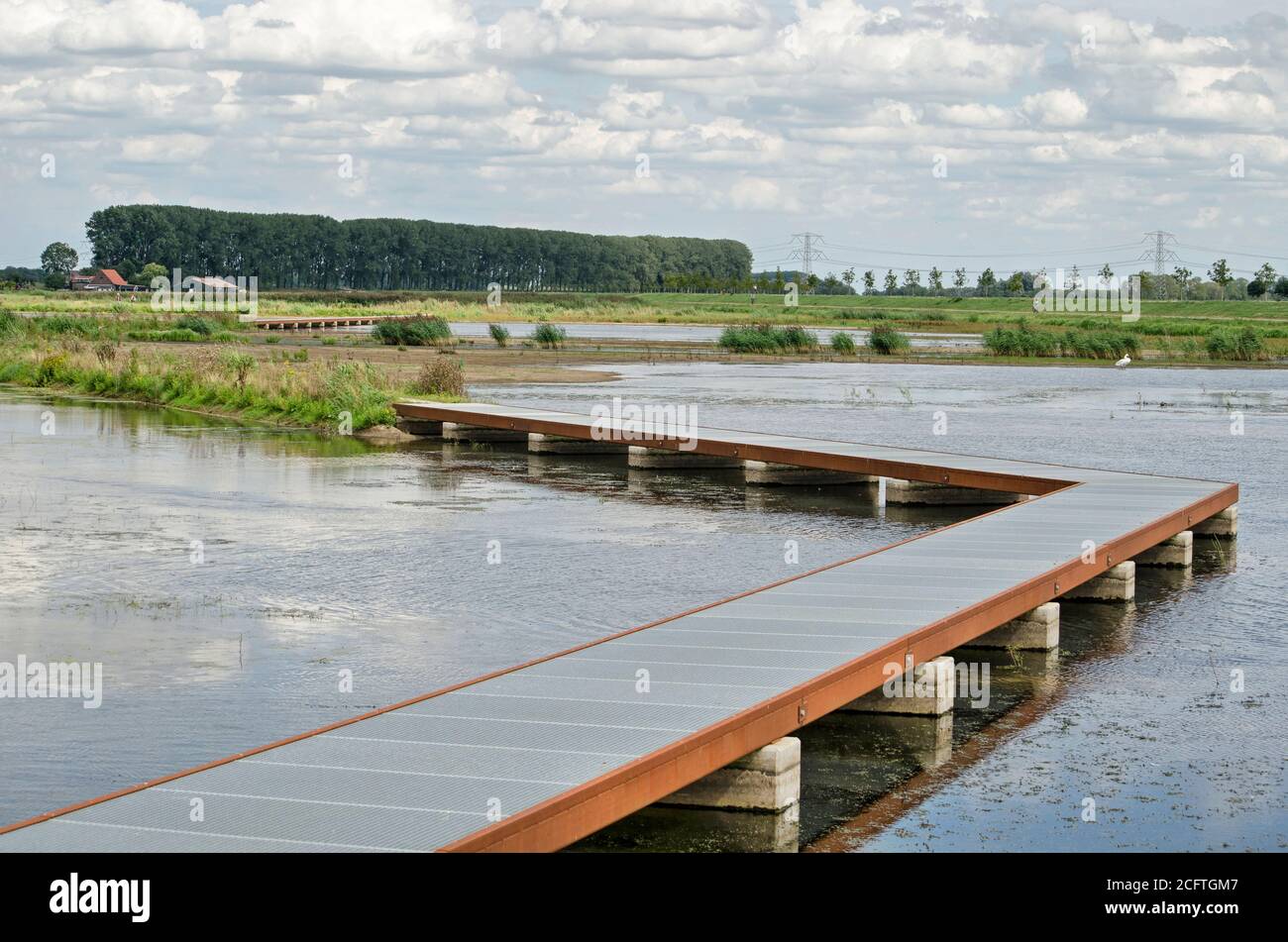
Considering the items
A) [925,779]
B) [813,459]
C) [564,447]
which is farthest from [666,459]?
[925,779]

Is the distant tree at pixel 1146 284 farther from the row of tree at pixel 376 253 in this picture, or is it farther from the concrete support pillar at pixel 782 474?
the concrete support pillar at pixel 782 474

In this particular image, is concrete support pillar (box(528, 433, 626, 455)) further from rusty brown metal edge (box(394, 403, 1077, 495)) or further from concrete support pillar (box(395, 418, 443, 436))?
concrete support pillar (box(395, 418, 443, 436))

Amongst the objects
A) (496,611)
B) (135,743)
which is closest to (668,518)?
(496,611)

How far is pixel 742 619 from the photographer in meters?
9.97

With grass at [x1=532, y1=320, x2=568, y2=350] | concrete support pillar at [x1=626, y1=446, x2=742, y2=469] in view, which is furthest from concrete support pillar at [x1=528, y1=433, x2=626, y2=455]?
grass at [x1=532, y1=320, x2=568, y2=350]

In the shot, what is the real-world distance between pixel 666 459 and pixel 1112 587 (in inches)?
375

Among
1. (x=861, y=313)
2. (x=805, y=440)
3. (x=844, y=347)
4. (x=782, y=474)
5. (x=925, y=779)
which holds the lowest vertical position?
(x=925, y=779)

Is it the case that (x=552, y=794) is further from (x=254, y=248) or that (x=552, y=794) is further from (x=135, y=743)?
(x=254, y=248)

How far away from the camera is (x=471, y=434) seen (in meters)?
25.7

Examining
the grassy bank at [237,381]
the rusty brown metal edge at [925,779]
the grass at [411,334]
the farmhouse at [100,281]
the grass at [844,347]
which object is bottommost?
the rusty brown metal edge at [925,779]

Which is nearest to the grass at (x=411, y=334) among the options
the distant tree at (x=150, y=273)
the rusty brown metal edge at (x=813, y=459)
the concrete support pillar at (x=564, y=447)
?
the rusty brown metal edge at (x=813, y=459)

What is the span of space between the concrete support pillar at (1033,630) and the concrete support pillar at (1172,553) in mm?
4090

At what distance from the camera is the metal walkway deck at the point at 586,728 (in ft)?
20.0

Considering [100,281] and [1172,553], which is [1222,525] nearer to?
[1172,553]
